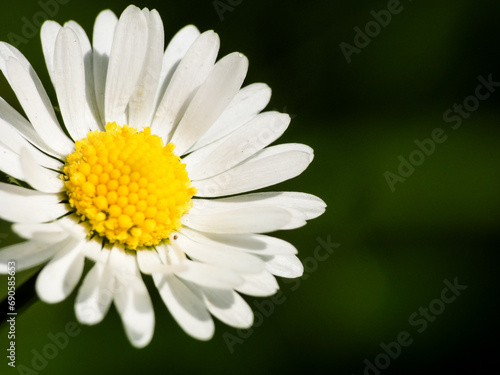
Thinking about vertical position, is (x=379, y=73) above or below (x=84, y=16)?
below

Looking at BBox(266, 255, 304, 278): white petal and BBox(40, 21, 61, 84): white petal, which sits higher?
BBox(40, 21, 61, 84): white petal

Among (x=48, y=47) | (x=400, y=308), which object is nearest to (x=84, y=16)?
(x=48, y=47)

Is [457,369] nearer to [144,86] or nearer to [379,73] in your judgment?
[379,73]

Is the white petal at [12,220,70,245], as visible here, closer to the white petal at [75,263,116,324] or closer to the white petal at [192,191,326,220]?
the white petal at [75,263,116,324]

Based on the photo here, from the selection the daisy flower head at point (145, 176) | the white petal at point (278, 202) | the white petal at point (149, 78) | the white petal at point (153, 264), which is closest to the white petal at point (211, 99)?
the daisy flower head at point (145, 176)

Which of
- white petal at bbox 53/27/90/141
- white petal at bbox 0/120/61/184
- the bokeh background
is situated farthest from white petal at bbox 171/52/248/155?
the bokeh background

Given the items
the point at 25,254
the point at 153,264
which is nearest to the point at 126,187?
the point at 153,264
